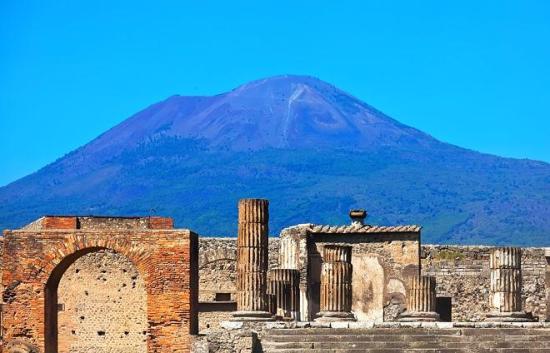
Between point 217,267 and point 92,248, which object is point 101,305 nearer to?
point 217,267

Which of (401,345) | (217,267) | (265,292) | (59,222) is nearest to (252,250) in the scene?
(265,292)

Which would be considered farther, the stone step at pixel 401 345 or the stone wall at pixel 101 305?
the stone wall at pixel 101 305

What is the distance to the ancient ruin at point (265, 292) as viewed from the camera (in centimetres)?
3878

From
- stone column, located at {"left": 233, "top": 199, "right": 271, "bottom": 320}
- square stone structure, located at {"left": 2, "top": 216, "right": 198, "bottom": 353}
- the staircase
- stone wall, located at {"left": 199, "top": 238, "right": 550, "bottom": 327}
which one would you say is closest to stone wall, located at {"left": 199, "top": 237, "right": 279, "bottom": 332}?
stone wall, located at {"left": 199, "top": 238, "right": 550, "bottom": 327}

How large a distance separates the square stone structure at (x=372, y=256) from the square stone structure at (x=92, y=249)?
828cm

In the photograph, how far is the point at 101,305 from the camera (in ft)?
178

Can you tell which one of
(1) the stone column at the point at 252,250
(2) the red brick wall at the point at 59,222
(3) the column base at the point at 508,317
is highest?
(2) the red brick wall at the point at 59,222

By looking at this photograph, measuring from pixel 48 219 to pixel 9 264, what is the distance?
1082cm

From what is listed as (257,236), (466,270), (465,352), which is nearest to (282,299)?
(257,236)

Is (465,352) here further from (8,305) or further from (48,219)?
(48,219)

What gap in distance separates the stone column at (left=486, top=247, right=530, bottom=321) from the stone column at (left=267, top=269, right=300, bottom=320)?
A: 4.64 m

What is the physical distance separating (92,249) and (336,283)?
569 cm

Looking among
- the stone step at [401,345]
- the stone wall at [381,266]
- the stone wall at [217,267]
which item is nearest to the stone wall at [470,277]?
the stone wall at [381,266]

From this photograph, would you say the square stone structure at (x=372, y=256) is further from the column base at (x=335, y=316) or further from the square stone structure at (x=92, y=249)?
the square stone structure at (x=92, y=249)
